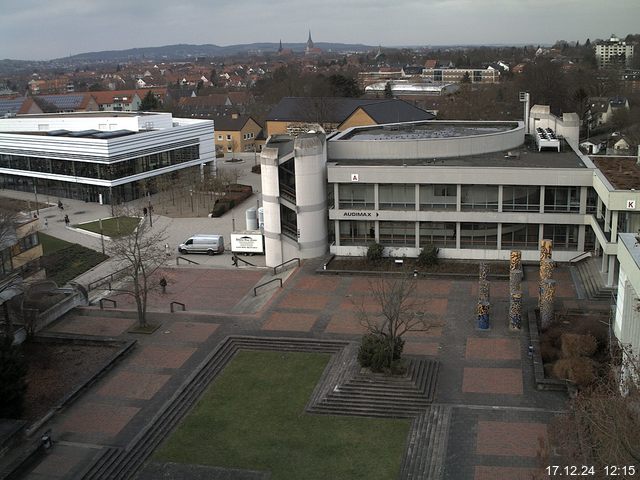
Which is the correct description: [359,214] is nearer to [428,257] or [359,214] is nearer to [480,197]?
[428,257]

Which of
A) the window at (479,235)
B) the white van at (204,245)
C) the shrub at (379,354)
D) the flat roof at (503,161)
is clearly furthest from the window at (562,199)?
the white van at (204,245)

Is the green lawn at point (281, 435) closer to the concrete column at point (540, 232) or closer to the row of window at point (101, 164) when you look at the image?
the concrete column at point (540, 232)

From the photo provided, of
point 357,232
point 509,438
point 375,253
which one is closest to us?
point 509,438

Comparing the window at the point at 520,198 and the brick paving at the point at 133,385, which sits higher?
the window at the point at 520,198

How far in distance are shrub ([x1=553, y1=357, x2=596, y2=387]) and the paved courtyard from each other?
33.2 inches

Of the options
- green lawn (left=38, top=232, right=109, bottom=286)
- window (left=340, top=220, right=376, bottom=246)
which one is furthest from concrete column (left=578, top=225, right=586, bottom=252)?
green lawn (left=38, top=232, right=109, bottom=286)

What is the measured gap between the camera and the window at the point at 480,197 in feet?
130

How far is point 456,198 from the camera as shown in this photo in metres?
39.8

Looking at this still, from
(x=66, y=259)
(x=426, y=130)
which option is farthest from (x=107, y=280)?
(x=426, y=130)

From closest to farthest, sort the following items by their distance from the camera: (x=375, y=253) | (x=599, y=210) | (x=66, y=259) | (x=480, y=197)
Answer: (x=599, y=210) → (x=480, y=197) → (x=375, y=253) → (x=66, y=259)

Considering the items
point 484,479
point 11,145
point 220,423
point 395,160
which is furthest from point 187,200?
point 484,479

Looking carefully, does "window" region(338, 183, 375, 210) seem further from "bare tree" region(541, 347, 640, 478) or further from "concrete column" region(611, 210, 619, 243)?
"bare tree" region(541, 347, 640, 478)

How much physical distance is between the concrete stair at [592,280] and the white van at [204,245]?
2172 cm

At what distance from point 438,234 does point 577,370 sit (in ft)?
55.6
